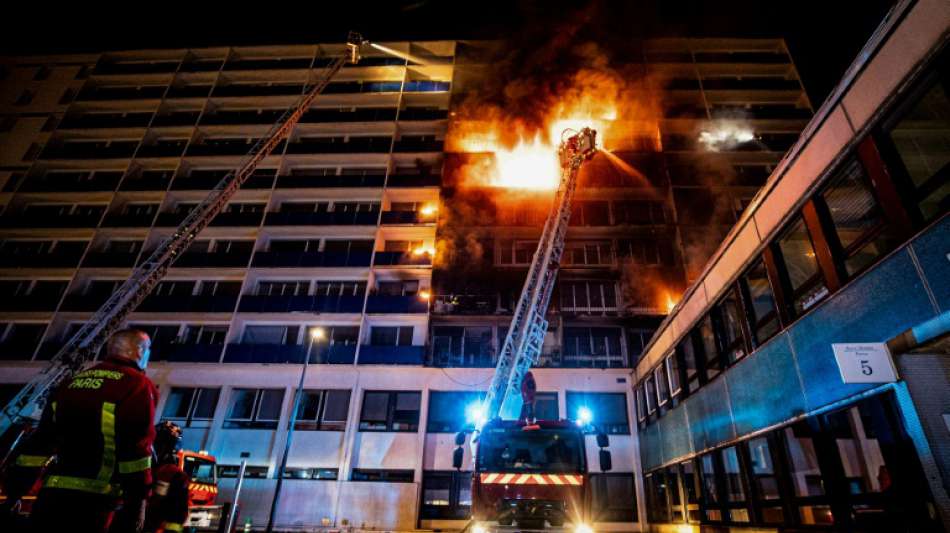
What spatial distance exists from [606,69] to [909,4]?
82.2ft

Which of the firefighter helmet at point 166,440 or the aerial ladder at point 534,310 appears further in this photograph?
the aerial ladder at point 534,310

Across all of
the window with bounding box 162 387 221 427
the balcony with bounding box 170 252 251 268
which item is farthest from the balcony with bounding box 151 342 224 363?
the balcony with bounding box 170 252 251 268

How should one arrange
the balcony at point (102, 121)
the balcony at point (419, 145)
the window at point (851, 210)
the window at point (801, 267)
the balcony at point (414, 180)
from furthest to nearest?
the balcony at point (102, 121), the balcony at point (419, 145), the balcony at point (414, 180), the window at point (801, 267), the window at point (851, 210)

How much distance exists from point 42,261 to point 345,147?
792 inches

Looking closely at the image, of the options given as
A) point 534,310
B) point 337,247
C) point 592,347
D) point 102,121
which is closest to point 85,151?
point 102,121

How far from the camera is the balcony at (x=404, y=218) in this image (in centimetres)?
2689

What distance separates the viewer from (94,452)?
3160mm

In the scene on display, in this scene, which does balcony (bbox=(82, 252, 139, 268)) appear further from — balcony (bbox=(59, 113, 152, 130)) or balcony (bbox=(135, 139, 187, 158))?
balcony (bbox=(59, 113, 152, 130))

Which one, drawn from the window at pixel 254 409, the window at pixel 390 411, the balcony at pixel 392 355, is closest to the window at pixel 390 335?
the balcony at pixel 392 355

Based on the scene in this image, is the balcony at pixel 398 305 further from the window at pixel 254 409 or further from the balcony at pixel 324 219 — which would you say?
the window at pixel 254 409

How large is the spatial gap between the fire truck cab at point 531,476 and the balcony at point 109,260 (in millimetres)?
27231

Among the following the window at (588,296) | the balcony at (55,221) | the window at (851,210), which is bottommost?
the window at (851,210)

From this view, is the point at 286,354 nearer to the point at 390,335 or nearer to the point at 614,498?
the point at 390,335

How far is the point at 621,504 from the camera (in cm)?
1867
